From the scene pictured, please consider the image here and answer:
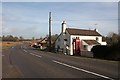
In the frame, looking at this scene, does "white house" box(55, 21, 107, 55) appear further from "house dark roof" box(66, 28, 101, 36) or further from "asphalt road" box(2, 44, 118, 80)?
"asphalt road" box(2, 44, 118, 80)

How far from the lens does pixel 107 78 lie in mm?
11273

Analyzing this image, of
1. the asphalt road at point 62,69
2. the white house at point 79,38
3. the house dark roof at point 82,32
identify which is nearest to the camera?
the asphalt road at point 62,69

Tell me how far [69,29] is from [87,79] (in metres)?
59.1

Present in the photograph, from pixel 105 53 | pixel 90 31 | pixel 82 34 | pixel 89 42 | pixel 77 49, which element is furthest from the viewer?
pixel 90 31

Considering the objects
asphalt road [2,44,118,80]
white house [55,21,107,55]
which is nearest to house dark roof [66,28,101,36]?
white house [55,21,107,55]

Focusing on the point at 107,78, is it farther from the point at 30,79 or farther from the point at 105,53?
the point at 105,53

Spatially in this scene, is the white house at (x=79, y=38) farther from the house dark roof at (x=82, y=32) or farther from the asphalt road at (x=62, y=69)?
the asphalt road at (x=62, y=69)

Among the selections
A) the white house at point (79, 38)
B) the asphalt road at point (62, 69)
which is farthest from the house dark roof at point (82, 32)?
the asphalt road at point (62, 69)

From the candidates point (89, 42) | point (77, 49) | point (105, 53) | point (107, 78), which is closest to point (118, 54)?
point (105, 53)

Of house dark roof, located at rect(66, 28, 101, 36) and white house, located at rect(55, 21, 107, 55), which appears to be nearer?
white house, located at rect(55, 21, 107, 55)

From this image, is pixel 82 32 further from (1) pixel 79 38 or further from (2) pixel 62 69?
(2) pixel 62 69

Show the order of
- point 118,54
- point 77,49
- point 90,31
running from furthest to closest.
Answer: point 90,31 < point 77,49 < point 118,54

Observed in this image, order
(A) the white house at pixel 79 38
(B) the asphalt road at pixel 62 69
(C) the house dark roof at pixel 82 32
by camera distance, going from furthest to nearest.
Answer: (C) the house dark roof at pixel 82 32
(A) the white house at pixel 79 38
(B) the asphalt road at pixel 62 69

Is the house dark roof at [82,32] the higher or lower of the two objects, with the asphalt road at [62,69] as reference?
higher
